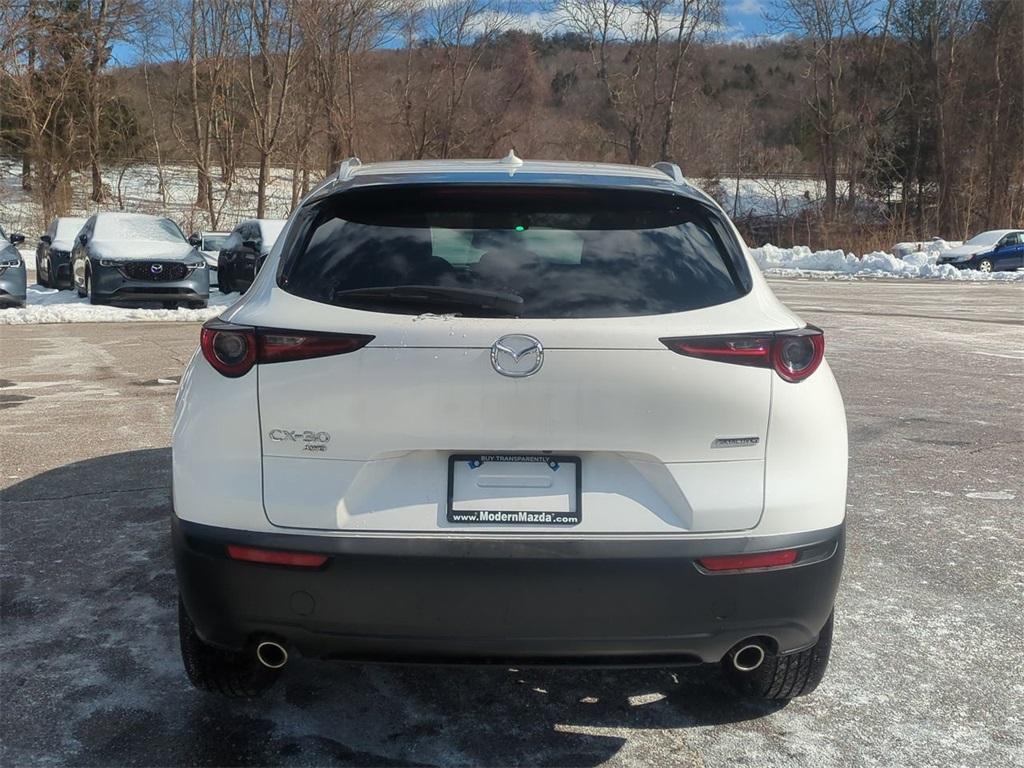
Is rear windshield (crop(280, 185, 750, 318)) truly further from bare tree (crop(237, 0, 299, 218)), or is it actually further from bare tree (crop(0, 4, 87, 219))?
bare tree (crop(0, 4, 87, 219))

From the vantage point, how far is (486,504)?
2.63m

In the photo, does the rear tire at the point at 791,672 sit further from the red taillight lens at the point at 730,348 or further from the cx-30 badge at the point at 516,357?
the cx-30 badge at the point at 516,357

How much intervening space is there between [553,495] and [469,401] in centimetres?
34

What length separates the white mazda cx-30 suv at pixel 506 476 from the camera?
2605 mm

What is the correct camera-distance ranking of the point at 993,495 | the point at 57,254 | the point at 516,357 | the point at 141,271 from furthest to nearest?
the point at 57,254, the point at 141,271, the point at 993,495, the point at 516,357

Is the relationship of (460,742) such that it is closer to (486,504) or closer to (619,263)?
(486,504)

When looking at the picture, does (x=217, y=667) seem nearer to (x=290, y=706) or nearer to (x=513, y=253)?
(x=290, y=706)

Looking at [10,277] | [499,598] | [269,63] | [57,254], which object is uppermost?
[269,63]

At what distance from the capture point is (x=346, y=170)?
3494 mm

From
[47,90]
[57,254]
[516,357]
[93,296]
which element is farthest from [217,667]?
[47,90]

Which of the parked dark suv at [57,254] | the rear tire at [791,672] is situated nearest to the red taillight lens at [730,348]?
the rear tire at [791,672]

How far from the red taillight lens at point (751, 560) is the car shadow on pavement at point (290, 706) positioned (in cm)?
71

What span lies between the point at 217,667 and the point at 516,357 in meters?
1.43

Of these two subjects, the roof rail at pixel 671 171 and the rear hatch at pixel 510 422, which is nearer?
the rear hatch at pixel 510 422
